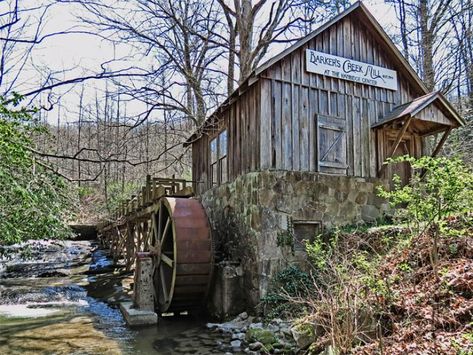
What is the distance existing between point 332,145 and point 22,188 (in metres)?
6.64

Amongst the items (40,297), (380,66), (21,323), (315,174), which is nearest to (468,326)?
(315,174)

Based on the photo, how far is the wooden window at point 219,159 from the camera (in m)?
10.1

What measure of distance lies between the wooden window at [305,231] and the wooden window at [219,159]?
2413mm

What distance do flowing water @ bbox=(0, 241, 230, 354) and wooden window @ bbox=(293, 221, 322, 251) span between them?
7.80 feet

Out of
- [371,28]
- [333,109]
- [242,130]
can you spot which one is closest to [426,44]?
[371,28]

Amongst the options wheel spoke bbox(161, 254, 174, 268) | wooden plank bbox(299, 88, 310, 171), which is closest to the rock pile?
wheel spoke bbox(161, 254, 174, 268)

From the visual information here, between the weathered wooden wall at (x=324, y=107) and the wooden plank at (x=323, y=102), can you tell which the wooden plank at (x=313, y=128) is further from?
the wooden plank at (x=323, y=102)

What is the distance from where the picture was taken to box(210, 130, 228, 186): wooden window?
10102 millimetres

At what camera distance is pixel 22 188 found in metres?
3.77

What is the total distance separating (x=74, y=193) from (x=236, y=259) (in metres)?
3.58

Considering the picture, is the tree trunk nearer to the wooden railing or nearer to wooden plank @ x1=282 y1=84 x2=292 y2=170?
wooden plank @ x1=282 y1=84 x2=292 y2=170

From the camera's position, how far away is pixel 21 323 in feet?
26.8

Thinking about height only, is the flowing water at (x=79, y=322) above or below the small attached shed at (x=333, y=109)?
below

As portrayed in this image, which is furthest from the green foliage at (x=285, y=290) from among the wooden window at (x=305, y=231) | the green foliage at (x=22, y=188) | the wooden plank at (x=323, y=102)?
the green foliage at (x=22, y=188)
